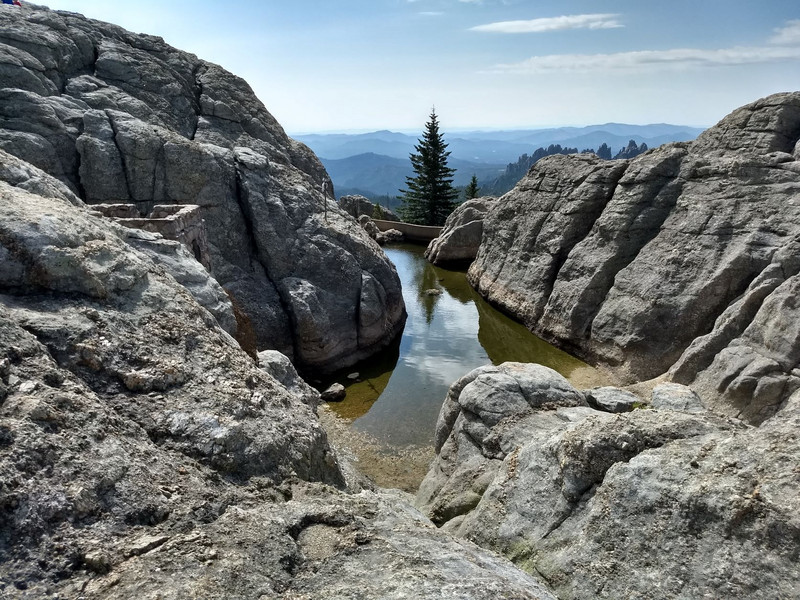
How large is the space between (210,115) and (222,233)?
27.6ft

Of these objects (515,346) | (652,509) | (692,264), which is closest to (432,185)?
(515,346)

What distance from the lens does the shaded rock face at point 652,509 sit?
16.4 feet

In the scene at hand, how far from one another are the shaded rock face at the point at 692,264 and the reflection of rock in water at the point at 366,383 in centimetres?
814

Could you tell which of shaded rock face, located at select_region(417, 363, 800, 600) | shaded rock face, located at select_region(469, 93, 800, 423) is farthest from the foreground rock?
shaded rock face, located at select_region(469, 93, 800, 423)

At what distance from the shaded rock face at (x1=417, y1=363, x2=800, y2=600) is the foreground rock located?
1233mm

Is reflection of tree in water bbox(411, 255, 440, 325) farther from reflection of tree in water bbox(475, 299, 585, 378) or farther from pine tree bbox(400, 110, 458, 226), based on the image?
pine tree bbox(400, 110, 458, 226)

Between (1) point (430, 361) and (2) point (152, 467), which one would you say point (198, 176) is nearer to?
(1) point (430, 361)

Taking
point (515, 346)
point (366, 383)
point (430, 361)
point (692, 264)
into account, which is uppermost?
point (692, 264)

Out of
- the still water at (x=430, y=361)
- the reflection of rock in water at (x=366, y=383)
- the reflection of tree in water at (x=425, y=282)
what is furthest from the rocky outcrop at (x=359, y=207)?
the reflection of rock in water at (x=366, y=383)

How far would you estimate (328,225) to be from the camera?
23156mm

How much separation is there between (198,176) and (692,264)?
67.5ft

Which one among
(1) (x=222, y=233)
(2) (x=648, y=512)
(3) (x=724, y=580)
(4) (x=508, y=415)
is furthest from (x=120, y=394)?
(1) (x=222, y=233)

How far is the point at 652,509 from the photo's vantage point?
5.82 m

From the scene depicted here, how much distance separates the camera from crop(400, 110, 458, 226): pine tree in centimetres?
6097
